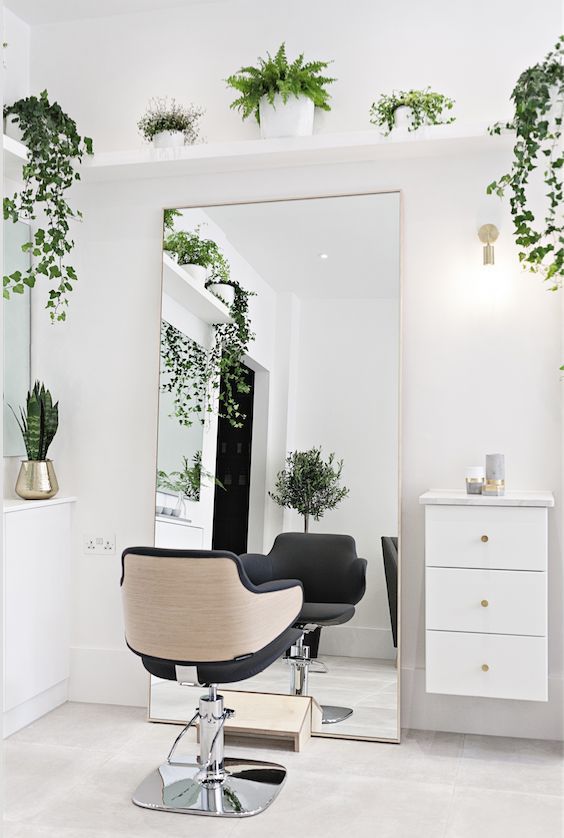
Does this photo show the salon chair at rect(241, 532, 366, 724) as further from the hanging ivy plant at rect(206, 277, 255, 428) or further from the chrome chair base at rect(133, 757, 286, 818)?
the hanging ivy plant at rect(206, 277, 255, 428)

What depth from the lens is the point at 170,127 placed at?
3404mm

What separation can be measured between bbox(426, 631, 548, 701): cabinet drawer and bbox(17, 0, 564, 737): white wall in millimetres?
284

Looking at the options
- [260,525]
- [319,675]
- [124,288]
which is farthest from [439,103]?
[319,675]

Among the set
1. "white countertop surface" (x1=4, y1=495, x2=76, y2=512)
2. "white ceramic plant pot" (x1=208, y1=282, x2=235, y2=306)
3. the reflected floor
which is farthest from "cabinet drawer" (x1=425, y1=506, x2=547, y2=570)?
"white countertop surface" (x1=4, y1=495, x2=76, y2=512)

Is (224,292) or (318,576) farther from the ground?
(224,292)

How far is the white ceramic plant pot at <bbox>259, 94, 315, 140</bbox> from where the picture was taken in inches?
128

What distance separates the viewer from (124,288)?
3.58 meters

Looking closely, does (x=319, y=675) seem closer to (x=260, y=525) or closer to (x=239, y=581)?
(x=260, y=525)

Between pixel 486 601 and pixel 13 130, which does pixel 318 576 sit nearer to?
pixel 486 601

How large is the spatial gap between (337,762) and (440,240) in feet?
6.80

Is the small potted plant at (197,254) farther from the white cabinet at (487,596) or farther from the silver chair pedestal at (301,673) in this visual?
the silver chair pedestal at (301,673)

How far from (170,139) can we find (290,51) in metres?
0.68

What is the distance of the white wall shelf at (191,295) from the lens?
3.36 meters

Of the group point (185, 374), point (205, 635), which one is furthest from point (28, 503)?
point (205, 635)
